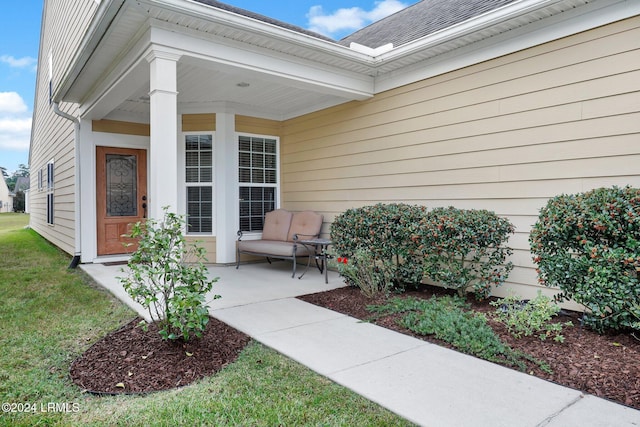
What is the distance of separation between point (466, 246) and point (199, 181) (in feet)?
15.3

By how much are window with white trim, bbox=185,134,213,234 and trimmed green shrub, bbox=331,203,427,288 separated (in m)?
2.99

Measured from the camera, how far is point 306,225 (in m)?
6.46

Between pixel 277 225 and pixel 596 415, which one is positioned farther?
pixel 277 225

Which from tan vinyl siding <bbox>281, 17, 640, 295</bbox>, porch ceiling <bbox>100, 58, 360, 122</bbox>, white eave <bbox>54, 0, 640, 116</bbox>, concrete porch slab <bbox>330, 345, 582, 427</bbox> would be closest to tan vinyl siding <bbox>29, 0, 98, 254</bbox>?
porch ceiling <bbox>100, 58, 360, 122</bbox>

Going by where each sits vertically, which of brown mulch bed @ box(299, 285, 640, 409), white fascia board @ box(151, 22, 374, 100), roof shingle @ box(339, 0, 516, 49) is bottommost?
brown mulch bed @ box(299, 285, 640, 409)

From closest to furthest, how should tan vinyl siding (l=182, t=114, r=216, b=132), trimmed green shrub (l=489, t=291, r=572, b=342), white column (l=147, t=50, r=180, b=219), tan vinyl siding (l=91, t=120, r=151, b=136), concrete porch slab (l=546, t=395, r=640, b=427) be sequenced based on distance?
concrete porch slab (l=546, t=395, r=640, b=427) < trimmed green shrub (l=489, t=291, r=572, b=342) < white column (l=147, t=50, r=180, b=219) < tan vinyl siding (l=182, t=114, r=216, b=132) < tan vinyl siding (l=91, t=120, r=151, b=136)

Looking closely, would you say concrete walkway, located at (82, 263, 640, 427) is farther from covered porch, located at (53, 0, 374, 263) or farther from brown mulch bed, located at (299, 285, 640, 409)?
covered porch, located at (53, 0, 374, 263)

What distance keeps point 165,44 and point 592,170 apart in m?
4.09

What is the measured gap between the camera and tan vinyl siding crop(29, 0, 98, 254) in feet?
24.3

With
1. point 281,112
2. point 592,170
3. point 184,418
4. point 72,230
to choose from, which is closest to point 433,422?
point 184,418

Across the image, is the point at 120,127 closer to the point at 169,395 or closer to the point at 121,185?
the point at 121,185

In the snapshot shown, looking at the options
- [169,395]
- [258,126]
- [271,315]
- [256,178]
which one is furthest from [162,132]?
[258,126]

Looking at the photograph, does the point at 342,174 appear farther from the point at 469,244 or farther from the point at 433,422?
the point at 433,422

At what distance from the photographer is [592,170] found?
143 inches
